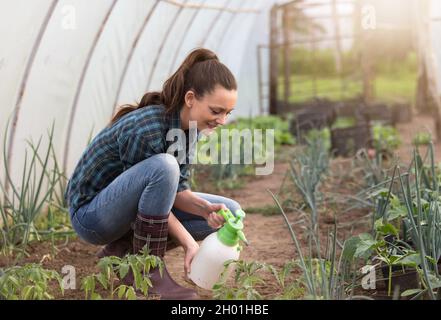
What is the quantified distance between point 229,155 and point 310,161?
1.59 m

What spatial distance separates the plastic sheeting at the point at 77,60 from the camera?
3.94 metres

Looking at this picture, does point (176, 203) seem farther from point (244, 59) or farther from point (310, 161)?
point (244, 59)

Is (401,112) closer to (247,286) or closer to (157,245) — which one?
(157,245)

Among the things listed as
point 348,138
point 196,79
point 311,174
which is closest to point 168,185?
point 196,79

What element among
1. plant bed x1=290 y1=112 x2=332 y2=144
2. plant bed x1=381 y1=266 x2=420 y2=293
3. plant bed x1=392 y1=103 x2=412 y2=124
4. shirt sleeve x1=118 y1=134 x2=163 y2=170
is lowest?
plant bed x1=381 y1=266 x2=420 y2=293

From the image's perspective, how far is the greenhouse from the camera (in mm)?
2674

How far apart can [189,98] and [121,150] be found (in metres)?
0.33

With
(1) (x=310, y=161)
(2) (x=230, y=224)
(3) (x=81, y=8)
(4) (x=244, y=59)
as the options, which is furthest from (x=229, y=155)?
(4) (x=244, y=59)

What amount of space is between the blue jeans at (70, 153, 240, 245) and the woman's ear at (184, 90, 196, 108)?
20 centimetres

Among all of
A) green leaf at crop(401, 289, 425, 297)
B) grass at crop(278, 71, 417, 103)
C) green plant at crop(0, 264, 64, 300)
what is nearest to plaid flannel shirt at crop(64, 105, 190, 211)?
green plant at crop(0, 264, 64, 300)

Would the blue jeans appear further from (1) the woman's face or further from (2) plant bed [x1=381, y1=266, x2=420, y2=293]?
(2) plant bed [x1=381, y1=266, x2=420, y2=293]

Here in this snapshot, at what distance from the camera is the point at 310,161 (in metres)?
4.73
